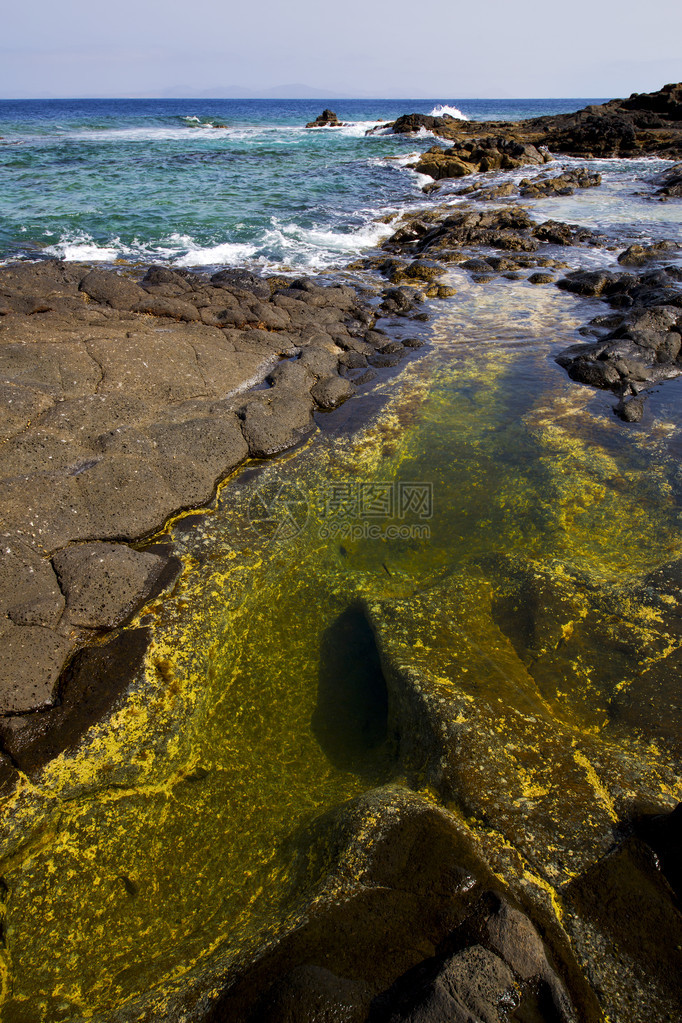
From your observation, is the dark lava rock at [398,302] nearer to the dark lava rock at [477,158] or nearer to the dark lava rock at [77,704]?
the dark lava rock at [77,704]

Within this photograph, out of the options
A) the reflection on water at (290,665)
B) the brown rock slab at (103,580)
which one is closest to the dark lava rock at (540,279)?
the reflection on water at (290,665)

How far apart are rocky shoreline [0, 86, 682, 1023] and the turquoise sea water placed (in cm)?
500

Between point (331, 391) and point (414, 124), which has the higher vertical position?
point (414, 124)

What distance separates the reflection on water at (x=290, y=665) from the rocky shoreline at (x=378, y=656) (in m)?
0.16

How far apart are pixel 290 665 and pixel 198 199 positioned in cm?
2150

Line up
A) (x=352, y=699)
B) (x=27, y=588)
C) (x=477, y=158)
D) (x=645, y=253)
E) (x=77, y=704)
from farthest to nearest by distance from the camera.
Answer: (x=477, y=158), (x=645, y=253), (x=27, y=588), (x=352, y=699), (x=77, y=704)

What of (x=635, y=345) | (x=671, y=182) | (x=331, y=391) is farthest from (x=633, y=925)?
(x=671, y=182)

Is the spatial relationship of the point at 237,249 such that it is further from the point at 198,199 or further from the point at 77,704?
the point at 77,704

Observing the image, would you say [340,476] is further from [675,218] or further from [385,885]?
[675,218]

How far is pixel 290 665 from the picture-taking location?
4.30 metres

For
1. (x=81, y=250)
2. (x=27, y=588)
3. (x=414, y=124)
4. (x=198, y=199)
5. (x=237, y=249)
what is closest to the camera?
(x=27, y=588)

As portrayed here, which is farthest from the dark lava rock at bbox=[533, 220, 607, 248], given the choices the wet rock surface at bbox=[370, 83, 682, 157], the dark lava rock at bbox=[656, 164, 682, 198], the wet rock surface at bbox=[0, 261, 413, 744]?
the wet rock surface at bbox=[370, 83, 682, 157]

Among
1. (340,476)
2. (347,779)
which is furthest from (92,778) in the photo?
(340,476)

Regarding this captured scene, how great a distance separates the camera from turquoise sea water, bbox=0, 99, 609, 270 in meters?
15.1
